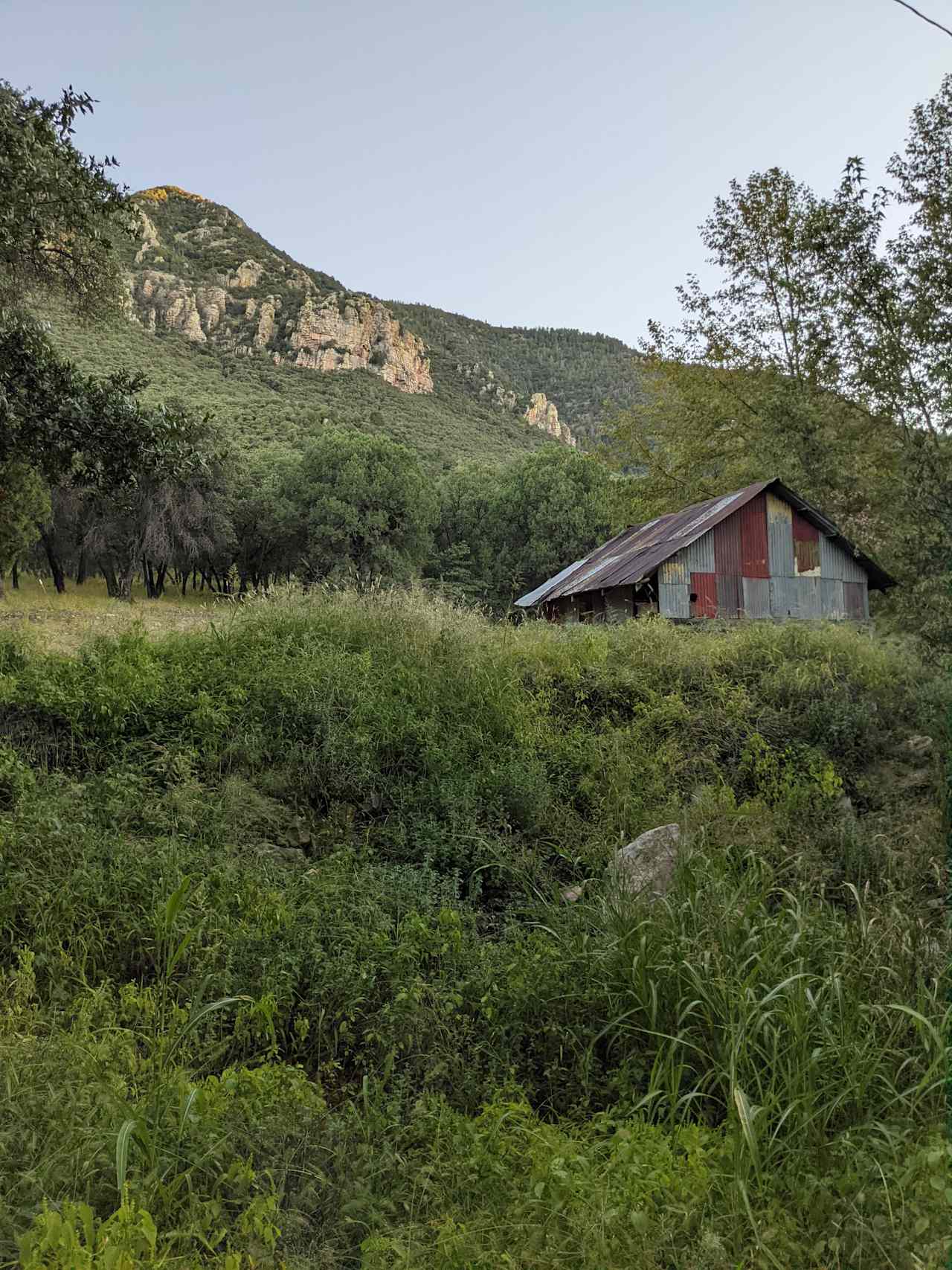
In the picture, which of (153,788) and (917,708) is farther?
(917,708)

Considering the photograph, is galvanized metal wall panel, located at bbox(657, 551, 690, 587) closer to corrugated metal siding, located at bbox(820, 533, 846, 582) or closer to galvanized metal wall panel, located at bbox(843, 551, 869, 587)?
corrugated metal siding, located at bbox(820, 533, 846, 582)

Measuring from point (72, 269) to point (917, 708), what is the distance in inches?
498

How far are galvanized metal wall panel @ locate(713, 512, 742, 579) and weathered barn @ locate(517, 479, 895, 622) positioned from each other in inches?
0.8

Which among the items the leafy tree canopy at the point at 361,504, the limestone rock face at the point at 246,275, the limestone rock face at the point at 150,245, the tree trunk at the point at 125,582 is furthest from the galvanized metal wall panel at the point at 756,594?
the limestone rock face at the point at 246,275

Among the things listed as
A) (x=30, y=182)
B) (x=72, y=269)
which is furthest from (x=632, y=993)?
(x=72, y=269)

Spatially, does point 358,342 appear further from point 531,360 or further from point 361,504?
point 361,504

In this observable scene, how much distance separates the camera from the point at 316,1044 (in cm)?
438

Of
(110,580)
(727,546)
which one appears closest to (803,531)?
(727,546)

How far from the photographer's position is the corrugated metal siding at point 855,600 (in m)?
22.5

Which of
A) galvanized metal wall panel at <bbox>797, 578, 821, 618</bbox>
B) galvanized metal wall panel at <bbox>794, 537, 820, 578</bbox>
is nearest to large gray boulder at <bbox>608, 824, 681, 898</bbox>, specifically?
galvanized metal wall panel at <bbox>794, 537, 820, 578</bbox>

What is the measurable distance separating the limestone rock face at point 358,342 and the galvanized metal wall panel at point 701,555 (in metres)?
76.3

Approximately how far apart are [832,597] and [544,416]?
274 feet

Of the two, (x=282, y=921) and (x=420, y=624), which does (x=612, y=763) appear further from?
(x=282, y=921)

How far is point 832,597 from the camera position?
875 inches
